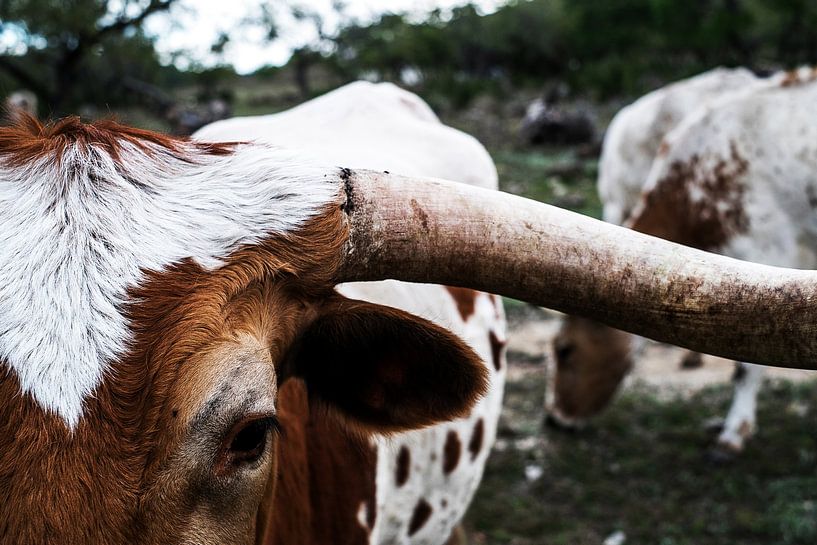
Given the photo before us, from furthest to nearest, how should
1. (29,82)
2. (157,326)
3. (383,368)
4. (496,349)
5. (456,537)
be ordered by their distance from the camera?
(29,82), (456,537), (496,349), (383,368), (157,326)

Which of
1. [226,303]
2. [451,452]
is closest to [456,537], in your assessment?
[451,452]

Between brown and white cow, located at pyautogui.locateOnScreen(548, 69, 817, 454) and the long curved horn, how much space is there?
458 centimetres

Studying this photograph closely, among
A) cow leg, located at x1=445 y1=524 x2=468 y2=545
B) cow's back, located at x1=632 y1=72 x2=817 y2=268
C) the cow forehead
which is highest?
the cow forehead

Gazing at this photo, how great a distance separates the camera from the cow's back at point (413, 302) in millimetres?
2826

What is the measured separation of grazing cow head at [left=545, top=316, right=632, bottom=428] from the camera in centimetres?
634

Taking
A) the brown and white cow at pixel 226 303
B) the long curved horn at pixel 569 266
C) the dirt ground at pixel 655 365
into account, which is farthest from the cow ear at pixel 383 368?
the dirt ground at pixel 655 365

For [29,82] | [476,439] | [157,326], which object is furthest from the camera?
[29,82]

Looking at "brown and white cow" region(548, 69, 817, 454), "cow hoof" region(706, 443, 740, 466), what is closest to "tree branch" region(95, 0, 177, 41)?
"brown and white cow" region(548, 69, 817, 454)

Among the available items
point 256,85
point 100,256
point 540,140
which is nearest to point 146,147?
point 100,256

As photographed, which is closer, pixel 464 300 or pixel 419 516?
pixel 419 516

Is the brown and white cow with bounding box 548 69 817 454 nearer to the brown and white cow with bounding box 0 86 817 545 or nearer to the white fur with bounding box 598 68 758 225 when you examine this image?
the white fur with bounding box 598 68 758 225

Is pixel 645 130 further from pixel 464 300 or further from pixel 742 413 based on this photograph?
pixel 464 300

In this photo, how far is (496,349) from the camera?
12.1 ft

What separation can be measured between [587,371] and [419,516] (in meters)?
3.52
